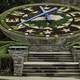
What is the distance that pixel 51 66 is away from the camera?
62.4 feet

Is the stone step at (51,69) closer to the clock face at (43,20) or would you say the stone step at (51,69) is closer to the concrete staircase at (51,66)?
the concrete staircase at (51,66)

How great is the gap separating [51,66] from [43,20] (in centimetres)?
719

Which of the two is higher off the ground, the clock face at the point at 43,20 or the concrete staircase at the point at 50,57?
the clock face at the point at 43,20

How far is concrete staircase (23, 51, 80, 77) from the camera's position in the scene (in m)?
18.5

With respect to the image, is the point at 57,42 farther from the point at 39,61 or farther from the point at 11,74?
the point at 11,74

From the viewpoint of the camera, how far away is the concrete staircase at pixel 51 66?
1850 cm

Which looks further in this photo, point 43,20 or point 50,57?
point 43,20

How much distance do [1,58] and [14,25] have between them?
21.9ft

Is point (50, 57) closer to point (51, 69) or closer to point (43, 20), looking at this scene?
point (51, 69)

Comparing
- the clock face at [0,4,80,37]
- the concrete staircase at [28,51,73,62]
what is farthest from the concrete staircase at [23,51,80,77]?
the clock face at [0,4,80,37]

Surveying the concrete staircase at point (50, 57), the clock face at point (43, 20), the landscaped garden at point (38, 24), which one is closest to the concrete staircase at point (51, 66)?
the concrete staircase at point (50, 57)

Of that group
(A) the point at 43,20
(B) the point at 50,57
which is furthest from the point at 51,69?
(A) the point at 43,20

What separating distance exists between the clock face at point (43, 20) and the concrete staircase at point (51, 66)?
306cm

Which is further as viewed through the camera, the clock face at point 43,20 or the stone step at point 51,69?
the clock face at point 43,20
